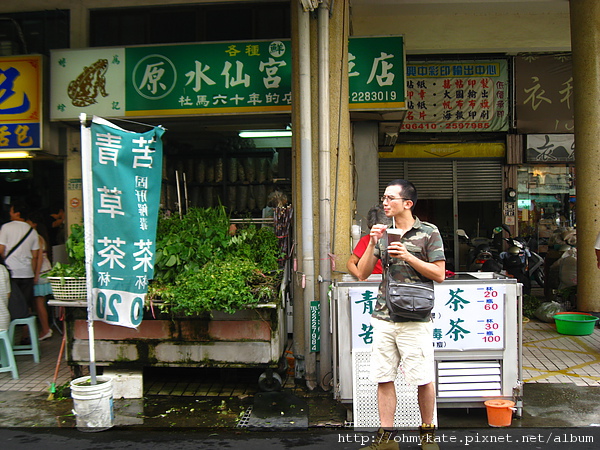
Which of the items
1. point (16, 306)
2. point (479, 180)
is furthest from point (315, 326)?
point (479, 180)

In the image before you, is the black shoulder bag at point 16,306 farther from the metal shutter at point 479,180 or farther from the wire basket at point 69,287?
the metal shutter at point 479,180

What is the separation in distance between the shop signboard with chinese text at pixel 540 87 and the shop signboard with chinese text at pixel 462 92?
0.31 m

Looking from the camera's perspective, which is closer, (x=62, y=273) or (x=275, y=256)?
(x=62, y=273)

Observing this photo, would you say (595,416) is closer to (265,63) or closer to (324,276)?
(324,276)

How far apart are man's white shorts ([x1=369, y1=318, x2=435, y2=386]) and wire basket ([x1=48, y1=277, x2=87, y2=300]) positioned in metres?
3.18

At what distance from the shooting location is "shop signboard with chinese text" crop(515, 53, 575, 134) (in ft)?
40.0

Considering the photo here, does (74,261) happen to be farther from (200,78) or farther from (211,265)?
(200,78)

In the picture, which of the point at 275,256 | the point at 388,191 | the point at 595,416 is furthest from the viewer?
the point at 275,256

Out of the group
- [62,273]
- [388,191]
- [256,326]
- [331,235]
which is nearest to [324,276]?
[331,235]

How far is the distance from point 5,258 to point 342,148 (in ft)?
16.0

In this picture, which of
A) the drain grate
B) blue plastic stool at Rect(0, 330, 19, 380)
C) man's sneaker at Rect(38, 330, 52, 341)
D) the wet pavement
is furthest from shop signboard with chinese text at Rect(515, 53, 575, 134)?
blue plastic stool at Rect(0, 330, 19, 380)

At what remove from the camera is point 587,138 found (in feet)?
27.4

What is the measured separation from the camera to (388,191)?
3943 millimetres

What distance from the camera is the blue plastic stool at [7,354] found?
19.9 ft
